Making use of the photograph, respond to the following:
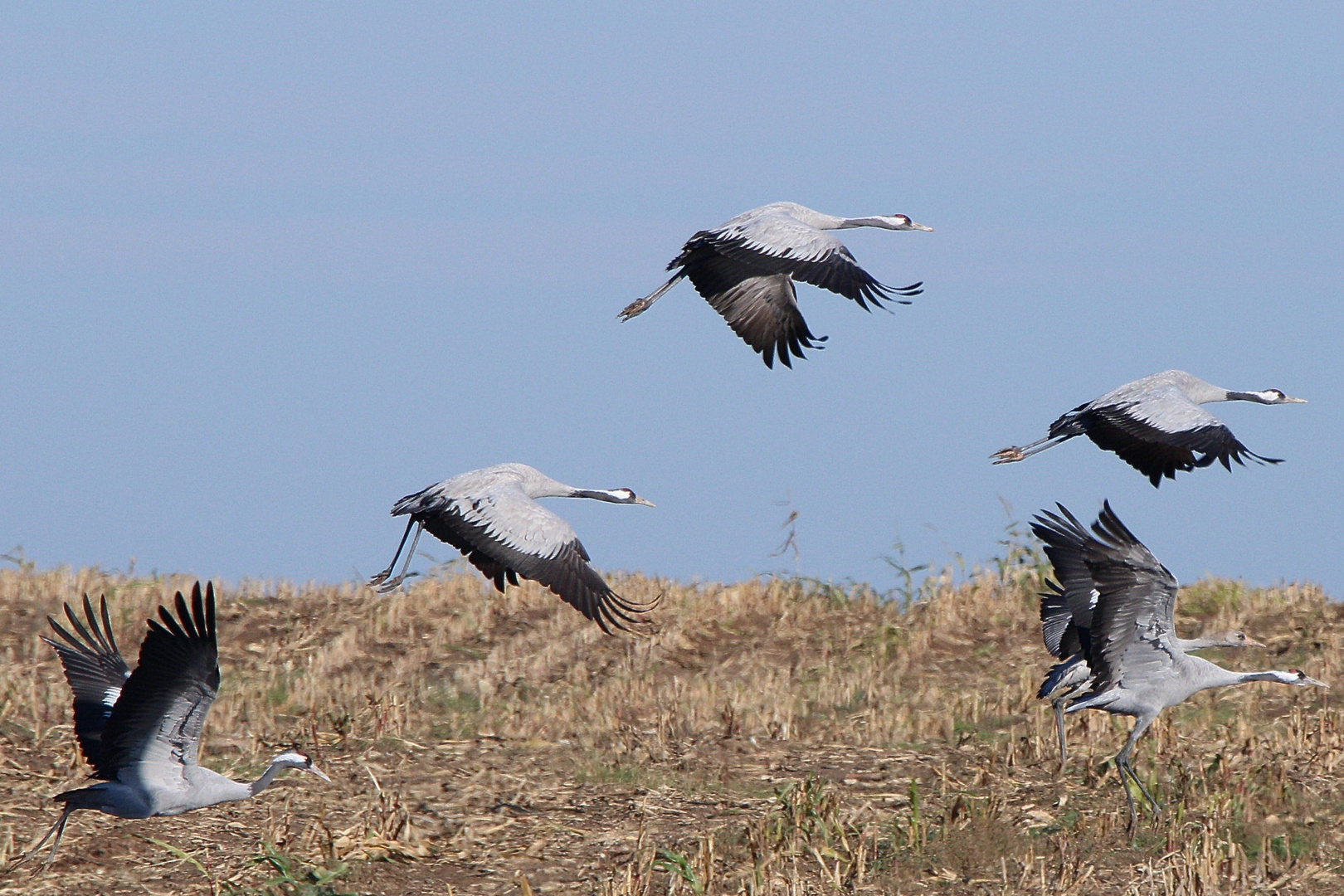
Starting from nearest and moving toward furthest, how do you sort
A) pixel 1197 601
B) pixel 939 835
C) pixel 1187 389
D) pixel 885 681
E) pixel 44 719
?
pixel 939 835, pixel 44 719, pixel 1187 389, pixel 885 681, pixel 1197 601

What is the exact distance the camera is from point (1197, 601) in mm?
13312

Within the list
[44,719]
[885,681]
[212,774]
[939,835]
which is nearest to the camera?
[212,774]

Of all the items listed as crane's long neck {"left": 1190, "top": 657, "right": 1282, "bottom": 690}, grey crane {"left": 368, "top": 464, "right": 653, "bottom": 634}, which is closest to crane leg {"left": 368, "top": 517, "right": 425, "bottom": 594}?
grey crane {"left": 368, "top": 464, "right": 653, "bottom": 634}

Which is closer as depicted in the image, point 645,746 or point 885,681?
point 645,746

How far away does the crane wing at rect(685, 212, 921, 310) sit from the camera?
9.45 meters

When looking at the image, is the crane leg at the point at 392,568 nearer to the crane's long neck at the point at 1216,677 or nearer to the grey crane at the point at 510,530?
the grey crane at the point at 510,530

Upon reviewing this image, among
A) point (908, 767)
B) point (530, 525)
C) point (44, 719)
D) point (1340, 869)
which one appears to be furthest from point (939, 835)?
point (44, 719)

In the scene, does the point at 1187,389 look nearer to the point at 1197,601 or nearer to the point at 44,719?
the point at 1197,601

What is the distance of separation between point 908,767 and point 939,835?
1.25 m

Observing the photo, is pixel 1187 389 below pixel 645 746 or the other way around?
the other way around

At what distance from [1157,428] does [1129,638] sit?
163 centimetres

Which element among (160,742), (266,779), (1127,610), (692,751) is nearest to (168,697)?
(160,742)

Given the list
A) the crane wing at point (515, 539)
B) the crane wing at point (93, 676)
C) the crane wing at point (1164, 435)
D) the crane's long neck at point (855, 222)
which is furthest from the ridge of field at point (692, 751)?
the crane's long neck at point (855, 222)

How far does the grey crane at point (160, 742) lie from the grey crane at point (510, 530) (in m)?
2.01
